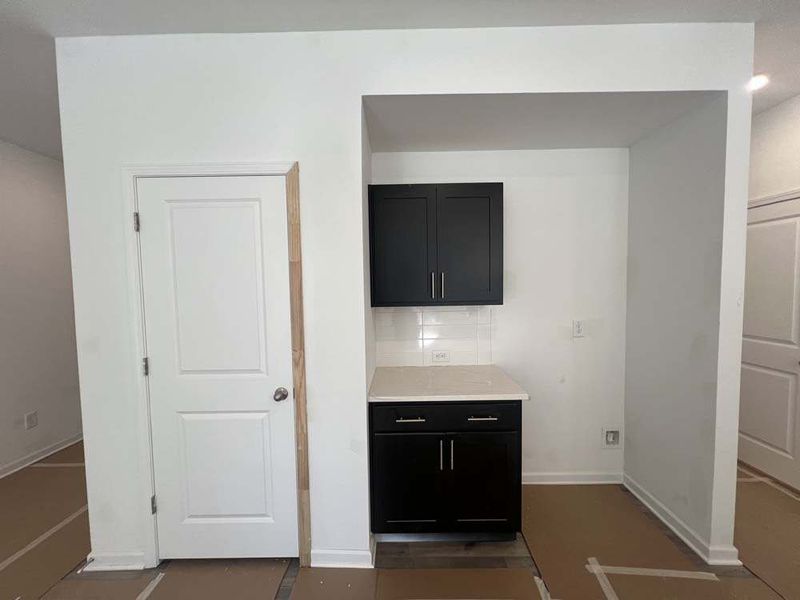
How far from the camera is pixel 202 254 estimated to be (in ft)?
6.12

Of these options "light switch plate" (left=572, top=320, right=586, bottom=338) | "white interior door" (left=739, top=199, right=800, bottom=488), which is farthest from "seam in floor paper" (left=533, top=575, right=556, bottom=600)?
"white interior door" (left=739, top=199, right=800, bottom=488)

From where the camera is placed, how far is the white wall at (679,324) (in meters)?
1.90

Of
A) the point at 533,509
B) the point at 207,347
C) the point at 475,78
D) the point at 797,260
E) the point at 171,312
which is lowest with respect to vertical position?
the point at 533,509

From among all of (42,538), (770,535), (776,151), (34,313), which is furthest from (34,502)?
(776,151)

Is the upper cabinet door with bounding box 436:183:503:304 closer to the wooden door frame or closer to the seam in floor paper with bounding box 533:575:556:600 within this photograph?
the wooden door frame

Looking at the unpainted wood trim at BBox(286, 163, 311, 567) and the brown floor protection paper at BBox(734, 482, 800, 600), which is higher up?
the unpainted wood trim at BBox(286, 163, 311, 567)

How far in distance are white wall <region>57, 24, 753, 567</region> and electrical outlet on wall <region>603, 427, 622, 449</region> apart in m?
1.22

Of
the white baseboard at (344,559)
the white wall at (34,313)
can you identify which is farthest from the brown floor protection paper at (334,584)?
the white wall at (34,313)

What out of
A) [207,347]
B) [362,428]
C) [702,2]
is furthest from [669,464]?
[207,347]

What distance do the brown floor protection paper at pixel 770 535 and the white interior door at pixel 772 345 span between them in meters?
0.32

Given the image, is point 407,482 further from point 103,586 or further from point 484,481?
point 103,586

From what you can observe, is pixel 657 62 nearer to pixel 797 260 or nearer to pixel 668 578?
pixel 797 260

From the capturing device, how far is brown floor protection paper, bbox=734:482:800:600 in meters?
1.82

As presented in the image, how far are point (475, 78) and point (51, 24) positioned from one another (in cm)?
205
